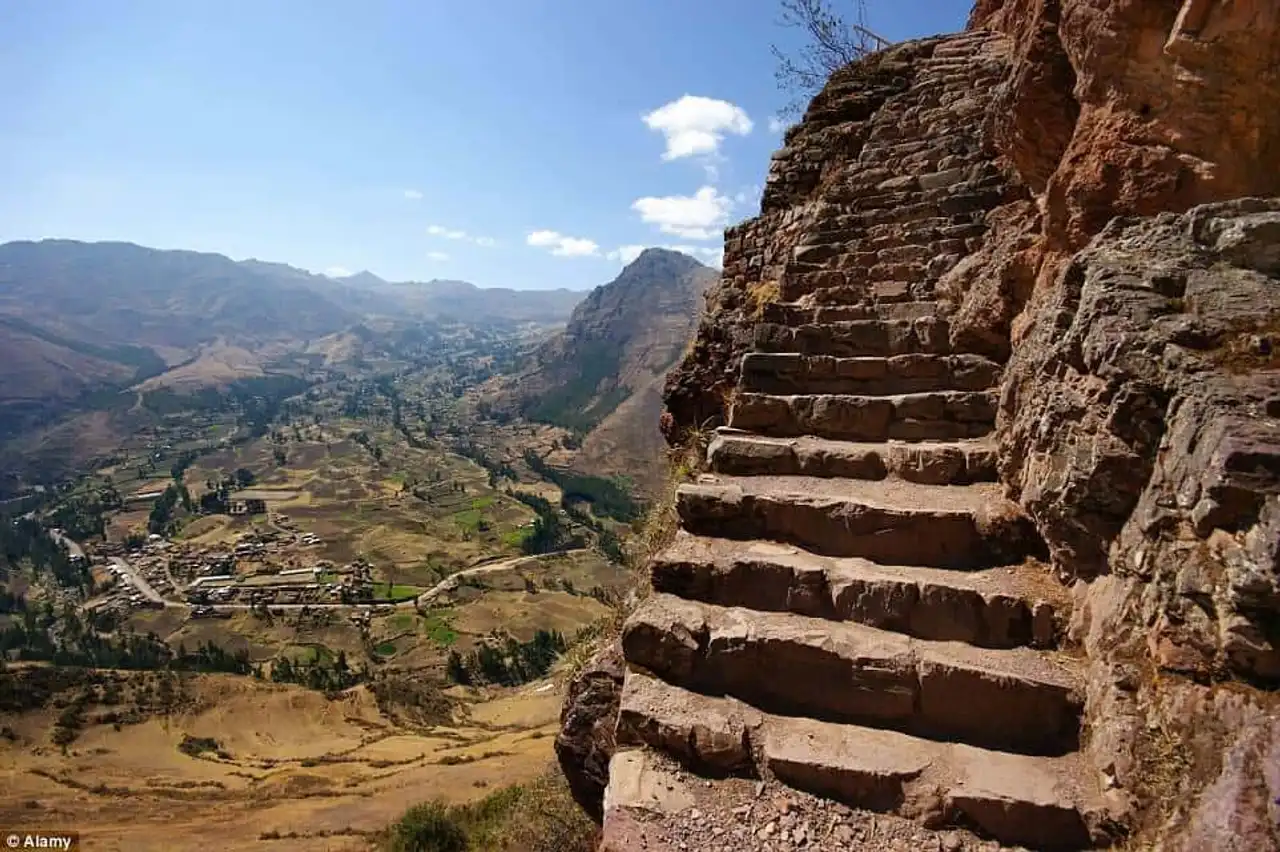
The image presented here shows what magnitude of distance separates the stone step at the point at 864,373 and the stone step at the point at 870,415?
0.15 metres

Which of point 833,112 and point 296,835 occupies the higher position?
point 833,112

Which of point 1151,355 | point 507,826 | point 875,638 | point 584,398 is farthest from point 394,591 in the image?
point 584,398

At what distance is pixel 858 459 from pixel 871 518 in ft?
2.61

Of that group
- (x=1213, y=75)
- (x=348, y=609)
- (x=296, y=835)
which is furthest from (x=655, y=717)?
(x=348, y=609)

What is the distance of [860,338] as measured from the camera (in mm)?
6289

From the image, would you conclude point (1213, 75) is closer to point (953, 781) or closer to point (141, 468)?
point (953, 781)

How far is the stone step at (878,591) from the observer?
366 centimetres

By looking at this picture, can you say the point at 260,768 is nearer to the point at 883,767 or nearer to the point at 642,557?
the point at 642,557

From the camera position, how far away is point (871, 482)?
16.4ft

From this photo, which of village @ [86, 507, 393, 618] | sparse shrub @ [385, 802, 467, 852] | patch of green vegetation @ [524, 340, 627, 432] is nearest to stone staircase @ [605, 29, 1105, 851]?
sparse shrub @ [385, 802, 467, 852]

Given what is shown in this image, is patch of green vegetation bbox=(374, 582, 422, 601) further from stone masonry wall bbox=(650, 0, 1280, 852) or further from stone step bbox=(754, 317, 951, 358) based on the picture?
stone masonry wall bbox=(650, 0, 1280, 852)

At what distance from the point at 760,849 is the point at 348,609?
6434 cm

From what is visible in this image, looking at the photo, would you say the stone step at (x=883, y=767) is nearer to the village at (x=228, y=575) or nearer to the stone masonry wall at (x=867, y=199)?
the stone masonry wall at (x=867, y=199)

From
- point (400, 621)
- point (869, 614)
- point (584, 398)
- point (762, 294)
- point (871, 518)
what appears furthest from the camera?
point (584, 398)
